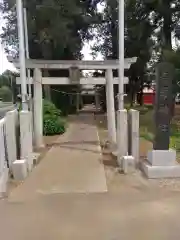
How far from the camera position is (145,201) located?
545cm

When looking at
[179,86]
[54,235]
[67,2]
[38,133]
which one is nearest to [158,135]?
[54,235]

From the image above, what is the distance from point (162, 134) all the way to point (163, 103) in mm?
696

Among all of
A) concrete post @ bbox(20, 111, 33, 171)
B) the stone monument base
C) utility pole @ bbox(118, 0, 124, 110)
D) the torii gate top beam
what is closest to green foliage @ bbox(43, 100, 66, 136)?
the torii gate top beam

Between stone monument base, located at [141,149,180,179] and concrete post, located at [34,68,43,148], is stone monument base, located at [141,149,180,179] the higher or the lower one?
the lower one

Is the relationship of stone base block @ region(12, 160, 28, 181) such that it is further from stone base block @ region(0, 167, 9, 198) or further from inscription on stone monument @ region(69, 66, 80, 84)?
inscription on stone monument @ region(69, 66, 80, 84)

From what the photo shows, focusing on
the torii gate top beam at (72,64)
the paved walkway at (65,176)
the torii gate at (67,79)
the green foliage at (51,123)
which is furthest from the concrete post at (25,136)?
the green foliage at (51,123)

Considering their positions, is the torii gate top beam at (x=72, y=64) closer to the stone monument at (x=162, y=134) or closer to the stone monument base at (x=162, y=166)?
the stone monument at (x=162, y=134)

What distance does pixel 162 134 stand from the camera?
24.1 ft

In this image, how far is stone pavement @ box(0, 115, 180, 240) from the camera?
4164 millimetres

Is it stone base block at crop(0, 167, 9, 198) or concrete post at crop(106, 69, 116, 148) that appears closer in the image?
stone base block at crop(0, 167, 9, 198)

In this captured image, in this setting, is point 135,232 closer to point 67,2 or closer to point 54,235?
point 54,235

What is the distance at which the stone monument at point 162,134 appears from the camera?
23.0ft

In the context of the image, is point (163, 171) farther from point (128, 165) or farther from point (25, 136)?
point (25, 136)

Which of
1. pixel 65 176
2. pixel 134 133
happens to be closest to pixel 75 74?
pixel 134 133
